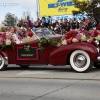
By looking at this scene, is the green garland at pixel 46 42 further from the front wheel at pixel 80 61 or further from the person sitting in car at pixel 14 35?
the person sitting in car at pixel 14 35

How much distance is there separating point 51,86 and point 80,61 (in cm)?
217

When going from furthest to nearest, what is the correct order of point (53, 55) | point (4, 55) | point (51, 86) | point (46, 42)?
point (4, 55) → point (46, 42) → point (53, 55) → point (51, 86)

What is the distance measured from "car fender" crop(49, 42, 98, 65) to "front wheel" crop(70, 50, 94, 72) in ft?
0.45

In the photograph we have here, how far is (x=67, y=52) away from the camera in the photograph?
32.6 ft

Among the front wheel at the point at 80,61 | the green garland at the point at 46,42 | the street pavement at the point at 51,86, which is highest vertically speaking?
the green garland at the point at 46,42

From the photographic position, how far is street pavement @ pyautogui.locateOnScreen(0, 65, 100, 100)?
6.80 m

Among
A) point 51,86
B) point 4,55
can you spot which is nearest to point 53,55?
point 4,55

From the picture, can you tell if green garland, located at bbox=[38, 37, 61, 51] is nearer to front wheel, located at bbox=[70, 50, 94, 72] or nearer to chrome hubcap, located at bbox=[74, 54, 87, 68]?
front wheel, located at bbox=[70, 50, 94, 72]

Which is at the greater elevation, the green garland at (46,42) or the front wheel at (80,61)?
the green garland at (46,42)

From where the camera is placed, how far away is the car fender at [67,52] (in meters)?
9.50

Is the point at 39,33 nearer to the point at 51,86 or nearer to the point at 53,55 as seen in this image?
the point at 53,55

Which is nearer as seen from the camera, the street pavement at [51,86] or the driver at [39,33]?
the street pavement at [51,86]

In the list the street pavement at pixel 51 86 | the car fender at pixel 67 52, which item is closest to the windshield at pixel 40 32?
the car fender at pixel 67 52

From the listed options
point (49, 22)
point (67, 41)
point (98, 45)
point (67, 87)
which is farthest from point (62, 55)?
point (49, 22)
